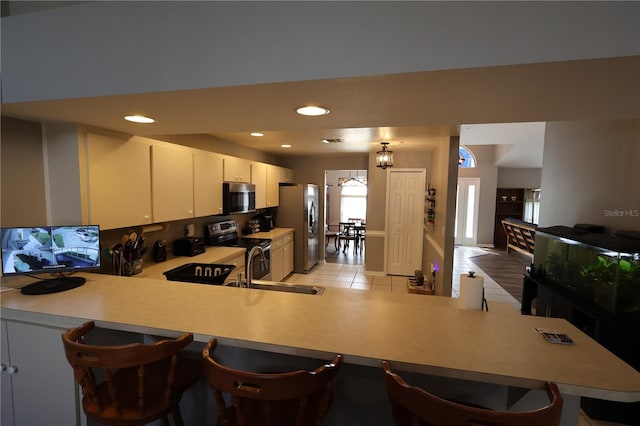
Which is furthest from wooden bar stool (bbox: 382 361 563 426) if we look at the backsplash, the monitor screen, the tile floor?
the tile floor

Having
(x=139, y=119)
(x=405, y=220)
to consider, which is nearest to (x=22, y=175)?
(x=139, y=119)

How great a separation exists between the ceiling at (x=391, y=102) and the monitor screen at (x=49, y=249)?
755 mm

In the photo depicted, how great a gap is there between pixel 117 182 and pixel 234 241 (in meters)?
2.30

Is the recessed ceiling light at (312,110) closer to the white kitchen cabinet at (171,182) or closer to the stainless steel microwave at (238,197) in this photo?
the white kitchen cabinet at (171,182)

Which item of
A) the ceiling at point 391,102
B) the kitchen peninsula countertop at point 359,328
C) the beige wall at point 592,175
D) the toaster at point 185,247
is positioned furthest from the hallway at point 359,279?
the ceiling at point 391,102

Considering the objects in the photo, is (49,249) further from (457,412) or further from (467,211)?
(467,211)

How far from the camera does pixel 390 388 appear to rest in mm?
963

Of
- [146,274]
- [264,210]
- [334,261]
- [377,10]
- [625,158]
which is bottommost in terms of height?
[334,261]

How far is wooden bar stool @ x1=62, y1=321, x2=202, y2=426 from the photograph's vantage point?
3.71 feet

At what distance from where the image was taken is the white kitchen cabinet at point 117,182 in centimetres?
208

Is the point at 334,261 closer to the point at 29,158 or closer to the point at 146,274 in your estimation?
the point at 146,274

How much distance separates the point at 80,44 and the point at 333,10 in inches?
50.7

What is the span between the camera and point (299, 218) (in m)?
5.55

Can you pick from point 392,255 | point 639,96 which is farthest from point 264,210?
point 639,96
